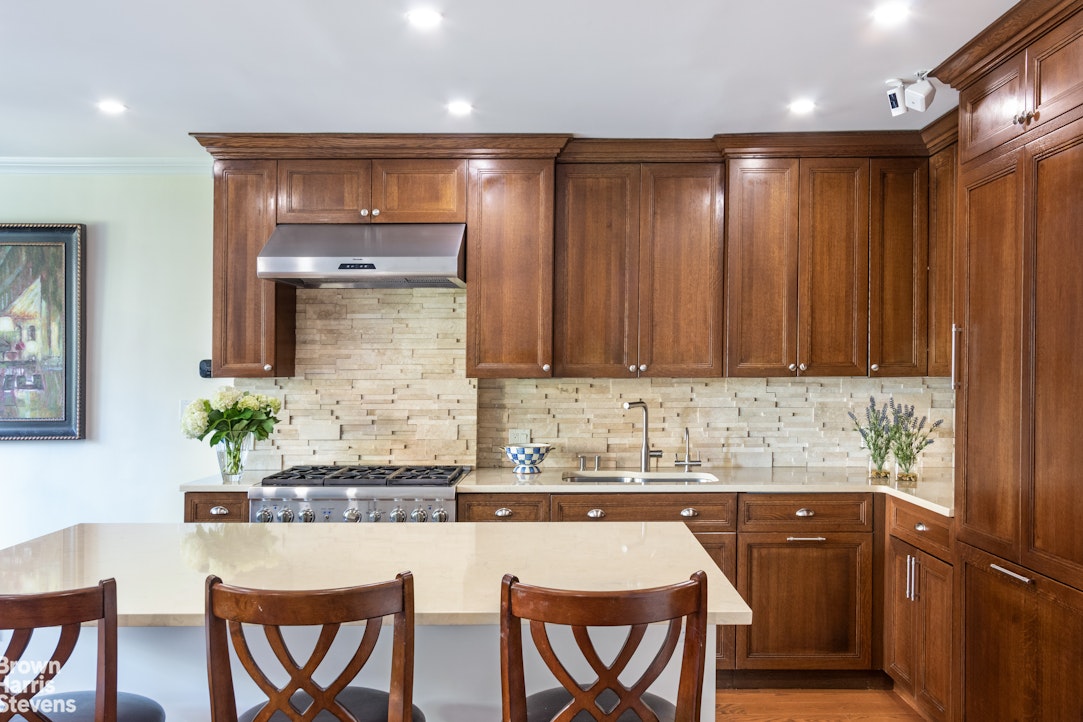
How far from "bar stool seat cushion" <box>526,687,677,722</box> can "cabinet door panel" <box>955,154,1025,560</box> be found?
4.46 feet

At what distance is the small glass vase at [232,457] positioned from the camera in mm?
3391

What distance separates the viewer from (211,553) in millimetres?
1967

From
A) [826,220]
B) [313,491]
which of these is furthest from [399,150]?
[826,220]

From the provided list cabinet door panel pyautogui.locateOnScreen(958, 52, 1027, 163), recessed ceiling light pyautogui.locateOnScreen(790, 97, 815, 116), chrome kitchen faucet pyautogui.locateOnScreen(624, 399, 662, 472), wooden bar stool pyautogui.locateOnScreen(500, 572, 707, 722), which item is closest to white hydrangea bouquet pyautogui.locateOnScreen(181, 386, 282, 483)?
chrome kitchen faucet pyautogui.locateOnScreen(624, 399, 662, 472)

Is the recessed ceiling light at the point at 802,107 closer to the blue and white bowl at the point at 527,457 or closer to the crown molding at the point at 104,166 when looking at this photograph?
the blue and white bowl at the point at 527,457

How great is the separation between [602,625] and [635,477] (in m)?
2.38

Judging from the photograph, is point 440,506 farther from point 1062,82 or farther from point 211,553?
point 1062,82

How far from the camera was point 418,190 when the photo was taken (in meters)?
3.48

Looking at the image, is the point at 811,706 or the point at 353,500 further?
the point at 353,500

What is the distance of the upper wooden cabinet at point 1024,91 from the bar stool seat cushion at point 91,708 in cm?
281

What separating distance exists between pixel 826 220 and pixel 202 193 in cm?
330

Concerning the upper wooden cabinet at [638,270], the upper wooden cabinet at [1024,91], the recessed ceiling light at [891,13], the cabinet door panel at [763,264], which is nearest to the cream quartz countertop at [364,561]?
the upper wooden cabinet at [638,270]

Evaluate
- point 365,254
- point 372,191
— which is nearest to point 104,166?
point 372,191

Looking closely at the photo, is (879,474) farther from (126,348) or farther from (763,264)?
(126,348)
